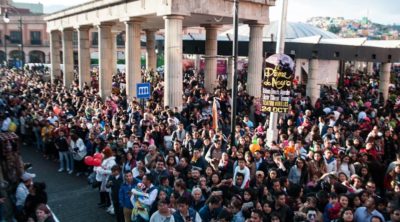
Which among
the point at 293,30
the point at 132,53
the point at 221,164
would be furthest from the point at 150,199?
the point at 293,30

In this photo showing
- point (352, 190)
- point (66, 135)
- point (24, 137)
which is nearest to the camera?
point (352, 190)

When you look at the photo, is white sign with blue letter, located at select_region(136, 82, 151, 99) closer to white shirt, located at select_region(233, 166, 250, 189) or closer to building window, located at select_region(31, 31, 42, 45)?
white shirt, located at select_region(233, 166, 250, 189)

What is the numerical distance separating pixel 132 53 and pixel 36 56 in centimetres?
5481

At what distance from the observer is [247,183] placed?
8.70m

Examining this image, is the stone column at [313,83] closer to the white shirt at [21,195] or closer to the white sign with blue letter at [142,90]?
the white sign with blue letter at [142,90]

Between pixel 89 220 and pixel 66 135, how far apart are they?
4.43 m

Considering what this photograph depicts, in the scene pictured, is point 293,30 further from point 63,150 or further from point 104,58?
point 63,150

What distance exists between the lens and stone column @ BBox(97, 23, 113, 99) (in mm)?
24305

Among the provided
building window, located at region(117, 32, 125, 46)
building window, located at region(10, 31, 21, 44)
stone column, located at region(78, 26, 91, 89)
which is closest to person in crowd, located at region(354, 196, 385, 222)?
stone column, located at region(78, 26, 91, 89)

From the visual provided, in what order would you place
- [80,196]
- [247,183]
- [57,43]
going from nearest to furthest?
[247,183] → [80,196] → [57,43]

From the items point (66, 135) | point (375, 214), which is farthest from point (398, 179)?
point (66, 135)

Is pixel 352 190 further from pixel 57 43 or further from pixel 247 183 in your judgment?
pixel 57 43

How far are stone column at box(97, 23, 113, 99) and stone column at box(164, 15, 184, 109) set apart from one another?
8174 mm

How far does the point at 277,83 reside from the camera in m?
11.9
